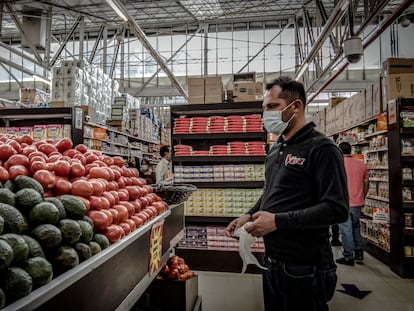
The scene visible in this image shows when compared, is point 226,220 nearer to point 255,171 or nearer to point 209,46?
point 255,171

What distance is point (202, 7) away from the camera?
1091cm

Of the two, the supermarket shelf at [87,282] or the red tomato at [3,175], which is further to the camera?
the red tomato at [3,175]

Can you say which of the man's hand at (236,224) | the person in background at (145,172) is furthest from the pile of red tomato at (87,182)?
the person in background at (145,172)

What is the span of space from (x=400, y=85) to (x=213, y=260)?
3739 mm

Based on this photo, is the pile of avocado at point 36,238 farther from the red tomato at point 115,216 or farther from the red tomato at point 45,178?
the red tomato at point 115,216

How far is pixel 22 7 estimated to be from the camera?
9461 millimetres

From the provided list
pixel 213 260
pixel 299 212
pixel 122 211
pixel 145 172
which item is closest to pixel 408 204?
pixel 213 260

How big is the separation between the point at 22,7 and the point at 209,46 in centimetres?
669

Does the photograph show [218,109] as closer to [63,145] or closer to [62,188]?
[63,145]

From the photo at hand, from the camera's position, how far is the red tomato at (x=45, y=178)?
4.84ft

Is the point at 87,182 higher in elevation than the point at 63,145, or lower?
lower

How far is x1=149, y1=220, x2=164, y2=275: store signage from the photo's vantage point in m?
1.94

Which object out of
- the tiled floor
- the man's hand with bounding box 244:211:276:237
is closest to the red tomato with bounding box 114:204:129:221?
the man's hand with bounding box 244:211:276:237

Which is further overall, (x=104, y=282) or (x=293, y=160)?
(x=293, y=160)
